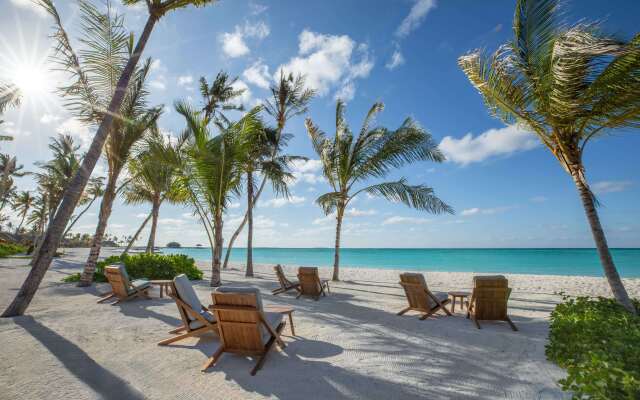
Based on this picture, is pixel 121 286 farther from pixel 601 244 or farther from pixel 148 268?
pixel 601 244

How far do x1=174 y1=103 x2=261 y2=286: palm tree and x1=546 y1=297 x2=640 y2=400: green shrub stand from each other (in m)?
7.94

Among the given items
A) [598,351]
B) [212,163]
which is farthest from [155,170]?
[598,351]

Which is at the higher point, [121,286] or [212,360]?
[121,286]

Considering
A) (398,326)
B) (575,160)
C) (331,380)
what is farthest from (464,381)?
(575,160)

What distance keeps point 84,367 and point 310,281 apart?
5000 millimetres

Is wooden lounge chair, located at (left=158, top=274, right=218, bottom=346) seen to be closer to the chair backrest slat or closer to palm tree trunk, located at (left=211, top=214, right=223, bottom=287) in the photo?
the chair backrest slat

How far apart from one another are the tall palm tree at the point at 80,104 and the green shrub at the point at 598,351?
23.1 ft

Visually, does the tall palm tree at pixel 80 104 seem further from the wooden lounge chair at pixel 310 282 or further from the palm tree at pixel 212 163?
the wooden lounge chair at pixel 310 282

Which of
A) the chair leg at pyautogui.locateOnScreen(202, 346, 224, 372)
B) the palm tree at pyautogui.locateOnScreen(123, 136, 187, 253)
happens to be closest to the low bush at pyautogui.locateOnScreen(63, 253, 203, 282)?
the palm tree at pyautogui.locateOnScreen(123, 136, 187, 253)

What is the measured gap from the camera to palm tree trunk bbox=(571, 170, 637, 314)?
168 inches

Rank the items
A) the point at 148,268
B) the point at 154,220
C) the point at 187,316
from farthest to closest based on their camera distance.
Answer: the point at 154,220 → the point at 148,268 → the point at 187,316

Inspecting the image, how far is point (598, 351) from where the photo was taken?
2463 mm

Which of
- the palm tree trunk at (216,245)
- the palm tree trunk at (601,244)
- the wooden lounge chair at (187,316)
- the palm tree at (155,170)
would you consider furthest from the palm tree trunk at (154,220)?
the palm tree trunk at (601,244)

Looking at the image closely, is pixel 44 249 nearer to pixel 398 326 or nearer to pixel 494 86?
pixel 398 326
